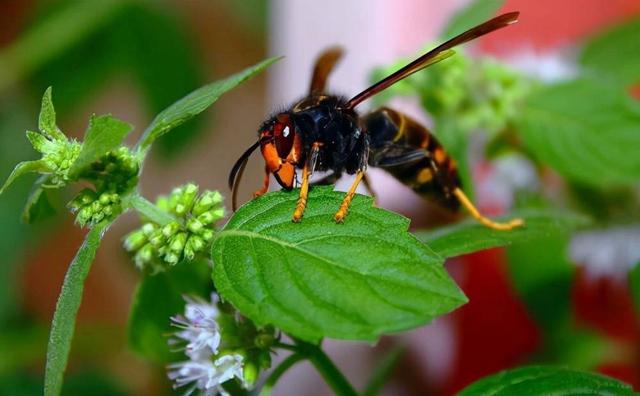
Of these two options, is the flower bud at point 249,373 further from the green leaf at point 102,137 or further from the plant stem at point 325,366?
the green leaf at point 102,137

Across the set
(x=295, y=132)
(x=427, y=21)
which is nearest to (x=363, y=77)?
(x=427, y=21)

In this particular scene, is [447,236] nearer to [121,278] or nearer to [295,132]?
[295,132]

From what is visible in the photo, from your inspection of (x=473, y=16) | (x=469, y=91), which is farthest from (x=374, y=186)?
(x=473, y=16)

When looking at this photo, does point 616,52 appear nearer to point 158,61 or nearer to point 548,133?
point 548,133

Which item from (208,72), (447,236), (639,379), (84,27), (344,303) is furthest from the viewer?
(208,72)

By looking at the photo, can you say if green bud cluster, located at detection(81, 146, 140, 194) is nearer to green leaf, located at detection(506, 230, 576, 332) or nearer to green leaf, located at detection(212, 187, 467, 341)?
green leaf, located at detection(212, 187, 467, 341)

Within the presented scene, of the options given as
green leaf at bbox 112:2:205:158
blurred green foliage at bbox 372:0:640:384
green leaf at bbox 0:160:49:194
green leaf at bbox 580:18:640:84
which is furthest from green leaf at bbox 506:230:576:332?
green leaf at bbox 112:2:205:158

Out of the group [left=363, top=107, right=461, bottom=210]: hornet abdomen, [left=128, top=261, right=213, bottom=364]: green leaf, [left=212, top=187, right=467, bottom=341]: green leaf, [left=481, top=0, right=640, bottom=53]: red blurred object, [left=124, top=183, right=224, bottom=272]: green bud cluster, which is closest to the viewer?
[left=212, top=187, right=467, bottom=341]: green leaf
